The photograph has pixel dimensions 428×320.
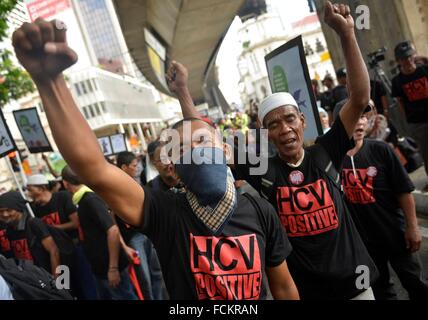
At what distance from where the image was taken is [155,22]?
12.3 meters

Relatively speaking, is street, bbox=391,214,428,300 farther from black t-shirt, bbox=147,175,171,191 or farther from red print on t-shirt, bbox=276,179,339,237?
black t-shirt, bbox=147,175,171,191

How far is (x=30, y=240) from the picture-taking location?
403 centimetres

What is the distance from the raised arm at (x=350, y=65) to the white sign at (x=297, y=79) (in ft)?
2.73

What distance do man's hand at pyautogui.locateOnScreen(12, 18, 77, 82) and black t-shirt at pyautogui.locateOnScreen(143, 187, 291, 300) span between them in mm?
666

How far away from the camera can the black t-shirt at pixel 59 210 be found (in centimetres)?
461

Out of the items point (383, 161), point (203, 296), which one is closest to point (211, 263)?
point (203, 296)

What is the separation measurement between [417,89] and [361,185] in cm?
261

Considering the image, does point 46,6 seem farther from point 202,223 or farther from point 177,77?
point 202,223

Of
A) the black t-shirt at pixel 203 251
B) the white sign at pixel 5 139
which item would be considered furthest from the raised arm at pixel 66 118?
the white sign at pixel 5 139

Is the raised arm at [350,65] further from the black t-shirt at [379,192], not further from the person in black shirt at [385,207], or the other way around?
the black t-shirt at [379,192]

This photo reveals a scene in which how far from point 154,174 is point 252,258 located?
2.96m

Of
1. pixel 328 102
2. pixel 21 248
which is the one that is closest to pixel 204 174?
pixel 21 248
